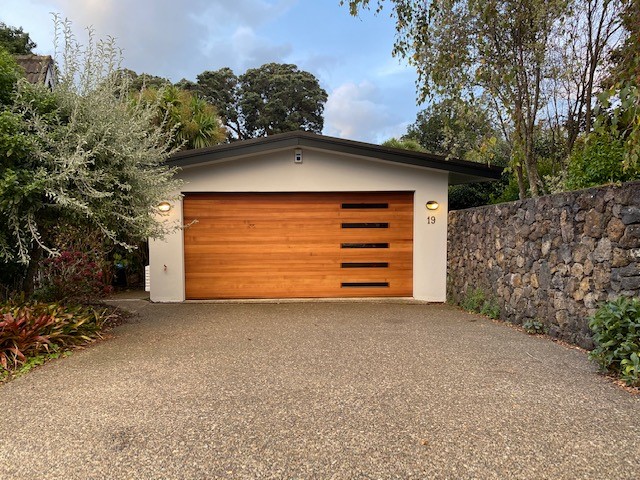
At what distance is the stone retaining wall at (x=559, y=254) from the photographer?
381 cm

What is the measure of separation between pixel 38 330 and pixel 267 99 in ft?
90.9

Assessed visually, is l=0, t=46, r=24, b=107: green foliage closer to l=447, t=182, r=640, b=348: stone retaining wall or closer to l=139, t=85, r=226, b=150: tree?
l=139, t=85, r=226, b=150: tree

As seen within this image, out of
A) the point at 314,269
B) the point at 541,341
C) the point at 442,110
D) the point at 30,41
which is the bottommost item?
the point at 541,341

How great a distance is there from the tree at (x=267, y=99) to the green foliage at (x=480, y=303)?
2384 cm

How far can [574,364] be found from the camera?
3715 mm

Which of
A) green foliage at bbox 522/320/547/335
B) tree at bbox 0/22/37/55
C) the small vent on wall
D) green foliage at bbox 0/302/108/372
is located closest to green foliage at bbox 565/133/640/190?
green foliage at bbox 522/320/547/335

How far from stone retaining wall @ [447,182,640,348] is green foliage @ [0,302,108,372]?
5.52 meters

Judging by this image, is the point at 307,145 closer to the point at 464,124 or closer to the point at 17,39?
the point at 464,124

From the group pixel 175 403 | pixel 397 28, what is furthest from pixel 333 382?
pixel 397 28

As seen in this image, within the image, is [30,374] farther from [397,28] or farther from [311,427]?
[397,28]

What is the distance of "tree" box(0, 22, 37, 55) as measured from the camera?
14.5 meters

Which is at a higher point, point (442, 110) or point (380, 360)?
point (442, 110)

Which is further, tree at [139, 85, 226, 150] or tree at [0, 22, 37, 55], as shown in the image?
tree at [0, 22, 37, 55]

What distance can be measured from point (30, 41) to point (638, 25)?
20735 millimetres
